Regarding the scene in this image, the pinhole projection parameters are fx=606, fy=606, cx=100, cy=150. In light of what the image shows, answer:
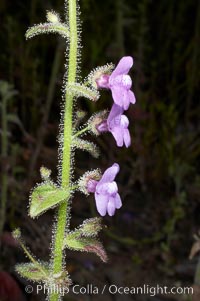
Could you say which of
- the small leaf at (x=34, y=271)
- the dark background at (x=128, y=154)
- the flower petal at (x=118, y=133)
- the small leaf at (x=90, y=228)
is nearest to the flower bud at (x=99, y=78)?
the flower petal at (x=118, y=133)

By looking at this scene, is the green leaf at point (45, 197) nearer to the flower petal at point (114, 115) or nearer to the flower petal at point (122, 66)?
the flower petal at point (114, 115)

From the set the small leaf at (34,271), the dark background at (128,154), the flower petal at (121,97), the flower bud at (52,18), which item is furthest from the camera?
the dark background at (128,154)

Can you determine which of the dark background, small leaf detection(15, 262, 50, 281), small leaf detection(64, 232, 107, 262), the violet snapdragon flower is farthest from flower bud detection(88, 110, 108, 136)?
the dark background

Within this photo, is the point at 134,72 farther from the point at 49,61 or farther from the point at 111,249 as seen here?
the point at 111,249

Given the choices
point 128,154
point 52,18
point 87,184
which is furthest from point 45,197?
point 128,154

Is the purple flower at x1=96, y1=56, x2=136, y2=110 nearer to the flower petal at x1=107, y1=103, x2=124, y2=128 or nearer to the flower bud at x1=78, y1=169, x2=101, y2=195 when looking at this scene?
the flower petal at x1=107, y1=103, x2=124, y2=128

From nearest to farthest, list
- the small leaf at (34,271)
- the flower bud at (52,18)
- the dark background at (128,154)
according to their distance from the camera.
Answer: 1. the flower bud at (52,18)
2. the small leaf at (34,271)
3. the dark background at (128,154)
